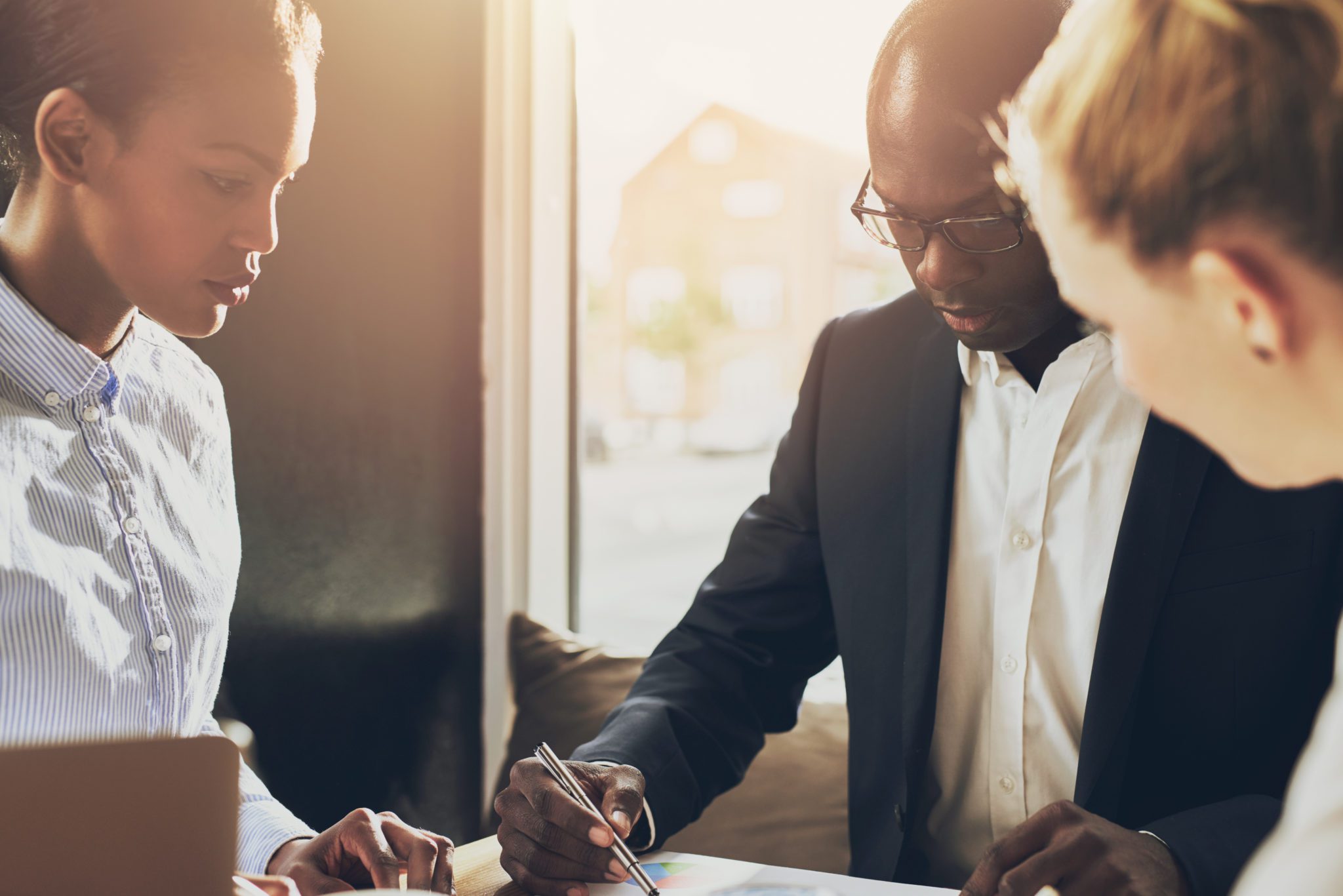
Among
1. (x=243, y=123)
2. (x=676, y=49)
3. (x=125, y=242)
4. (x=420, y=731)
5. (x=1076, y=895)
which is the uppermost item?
(x=676, y=49)

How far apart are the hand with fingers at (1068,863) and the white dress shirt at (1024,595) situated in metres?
0.32

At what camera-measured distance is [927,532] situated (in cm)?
135

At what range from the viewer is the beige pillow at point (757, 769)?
5.59ft

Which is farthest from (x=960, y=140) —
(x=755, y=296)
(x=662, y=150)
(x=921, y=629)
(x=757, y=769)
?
(x=755, y=296)

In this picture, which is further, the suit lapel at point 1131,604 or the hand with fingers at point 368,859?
the suit lapel at point 1131,604

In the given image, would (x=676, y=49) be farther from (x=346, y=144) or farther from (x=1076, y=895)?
(x=1076, y=895)

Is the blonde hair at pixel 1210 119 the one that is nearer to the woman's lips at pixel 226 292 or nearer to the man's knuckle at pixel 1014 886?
the man's knuckle at pixel 1014 886

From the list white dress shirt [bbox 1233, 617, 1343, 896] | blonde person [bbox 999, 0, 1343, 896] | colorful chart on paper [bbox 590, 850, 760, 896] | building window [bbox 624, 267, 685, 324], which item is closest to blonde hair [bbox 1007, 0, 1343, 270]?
blonde person [bbox 999, 0, 1343, 896]

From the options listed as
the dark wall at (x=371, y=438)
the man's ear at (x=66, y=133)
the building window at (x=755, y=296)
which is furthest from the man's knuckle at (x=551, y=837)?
the building window at (x=755, y=296)

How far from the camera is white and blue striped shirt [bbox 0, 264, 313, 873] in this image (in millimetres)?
840

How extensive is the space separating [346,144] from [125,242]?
638 millimetres

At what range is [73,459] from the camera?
91 cm

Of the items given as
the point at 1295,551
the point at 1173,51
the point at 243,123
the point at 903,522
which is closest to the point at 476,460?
the point at 903,522

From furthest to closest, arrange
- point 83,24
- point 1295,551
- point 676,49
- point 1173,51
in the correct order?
1. point 676,49
2. point 1295,551
3. point 83,24
4. point 1173,51
